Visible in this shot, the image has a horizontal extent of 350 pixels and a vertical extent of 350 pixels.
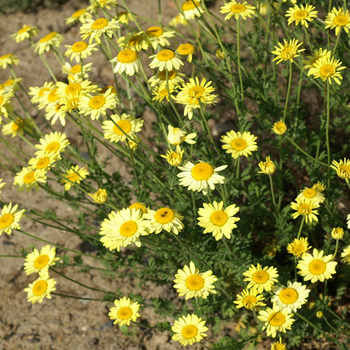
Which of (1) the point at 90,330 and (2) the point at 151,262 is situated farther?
(1) the point at 90,330

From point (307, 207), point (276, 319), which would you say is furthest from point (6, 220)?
point (307, 207)

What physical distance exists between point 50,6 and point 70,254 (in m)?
4.59

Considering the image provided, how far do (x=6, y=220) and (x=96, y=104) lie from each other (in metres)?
1.05

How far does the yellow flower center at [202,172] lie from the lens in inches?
101

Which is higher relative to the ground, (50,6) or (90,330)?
(50,6)

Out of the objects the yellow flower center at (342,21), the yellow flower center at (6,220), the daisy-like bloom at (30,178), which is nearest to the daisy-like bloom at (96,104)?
the daisy-like bloom at (30,178)

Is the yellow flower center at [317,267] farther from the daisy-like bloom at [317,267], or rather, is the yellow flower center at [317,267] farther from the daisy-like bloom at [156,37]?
the daisy-like bloom at [156,37]

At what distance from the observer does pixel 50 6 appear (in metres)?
7.20

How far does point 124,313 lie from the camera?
10.3 ft

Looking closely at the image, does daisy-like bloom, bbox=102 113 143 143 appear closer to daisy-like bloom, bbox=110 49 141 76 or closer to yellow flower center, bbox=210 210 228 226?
daisy-like bloom, bbox=110 49 141 76

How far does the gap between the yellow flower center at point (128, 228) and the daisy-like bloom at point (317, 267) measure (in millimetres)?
1075

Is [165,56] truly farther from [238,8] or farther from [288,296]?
[288,296]

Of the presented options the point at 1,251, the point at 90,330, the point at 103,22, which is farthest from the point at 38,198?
the point at 103,22

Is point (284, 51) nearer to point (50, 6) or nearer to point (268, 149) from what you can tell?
point (268, 149)
